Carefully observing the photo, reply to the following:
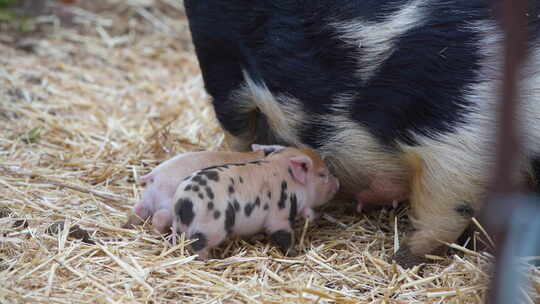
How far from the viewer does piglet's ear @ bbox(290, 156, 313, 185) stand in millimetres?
3045

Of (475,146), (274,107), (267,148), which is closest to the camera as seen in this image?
(475,146)

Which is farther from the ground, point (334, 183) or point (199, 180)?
point (199, 180)

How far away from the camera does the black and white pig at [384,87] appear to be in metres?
2.62

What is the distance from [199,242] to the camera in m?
2.78

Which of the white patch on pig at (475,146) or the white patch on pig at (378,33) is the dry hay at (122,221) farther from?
the white patch on pig at (378,33)

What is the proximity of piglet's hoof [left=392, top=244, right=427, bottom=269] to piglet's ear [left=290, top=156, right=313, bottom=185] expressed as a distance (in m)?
0.53

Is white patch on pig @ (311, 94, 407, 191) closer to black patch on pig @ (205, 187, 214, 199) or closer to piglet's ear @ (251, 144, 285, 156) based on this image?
piglet's ear @ (251, 144, 285, 156)

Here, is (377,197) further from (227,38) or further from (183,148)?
(183,148)

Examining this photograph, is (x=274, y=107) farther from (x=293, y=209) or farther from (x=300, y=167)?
(x=293, y=209)

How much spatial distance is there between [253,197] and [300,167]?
0.30 meters

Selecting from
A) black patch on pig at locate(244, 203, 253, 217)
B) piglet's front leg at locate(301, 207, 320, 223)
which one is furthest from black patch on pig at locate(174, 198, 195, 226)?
piglet's front leg at locate(301, 207, 320, 223)

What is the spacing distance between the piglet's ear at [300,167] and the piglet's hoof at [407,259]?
53cm

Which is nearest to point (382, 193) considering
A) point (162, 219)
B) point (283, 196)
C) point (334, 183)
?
point (334, 183)

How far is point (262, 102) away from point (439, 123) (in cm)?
89
